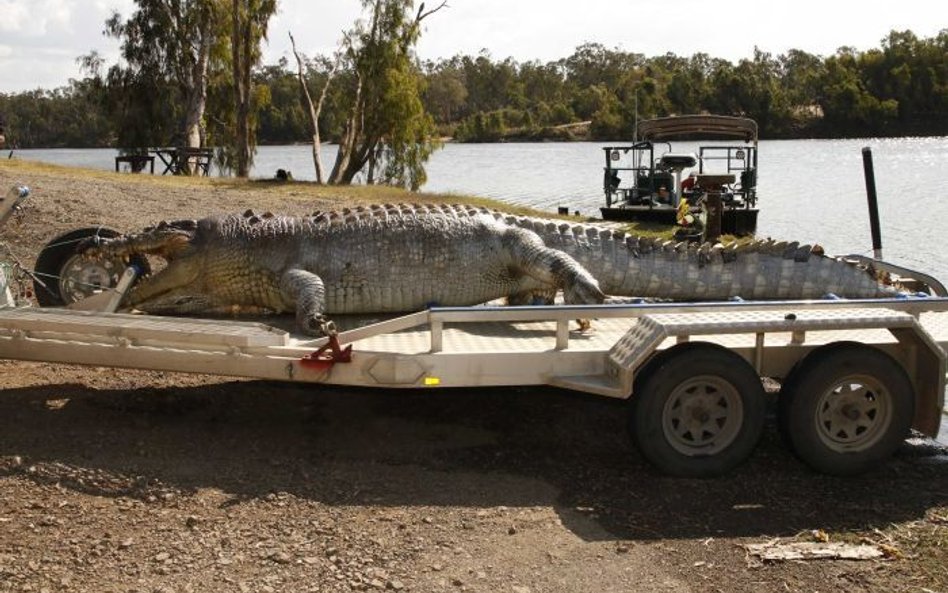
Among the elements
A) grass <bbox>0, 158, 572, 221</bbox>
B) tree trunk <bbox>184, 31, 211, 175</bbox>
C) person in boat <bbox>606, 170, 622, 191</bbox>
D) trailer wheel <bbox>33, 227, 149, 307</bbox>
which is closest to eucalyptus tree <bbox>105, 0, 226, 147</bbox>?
tree trunk <bbox>184, 31, 211, 175</bbox>

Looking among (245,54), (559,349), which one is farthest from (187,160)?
(559,349)

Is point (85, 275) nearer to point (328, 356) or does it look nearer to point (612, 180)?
point (328, 356)

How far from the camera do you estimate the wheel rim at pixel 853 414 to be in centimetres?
563

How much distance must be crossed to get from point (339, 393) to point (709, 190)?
14.9 meters

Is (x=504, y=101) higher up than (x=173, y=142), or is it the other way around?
(x=504, y=101)

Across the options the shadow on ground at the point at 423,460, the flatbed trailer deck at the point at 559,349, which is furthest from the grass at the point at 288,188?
the flatbed trailer deck at the point at 559,349

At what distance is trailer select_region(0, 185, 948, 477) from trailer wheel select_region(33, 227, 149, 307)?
1.44m

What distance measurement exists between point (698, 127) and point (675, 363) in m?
18.4

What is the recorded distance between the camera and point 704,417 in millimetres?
5586

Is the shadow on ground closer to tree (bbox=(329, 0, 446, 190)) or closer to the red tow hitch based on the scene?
the red tow hitch

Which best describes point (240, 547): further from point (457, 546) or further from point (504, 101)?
point (504, 101)

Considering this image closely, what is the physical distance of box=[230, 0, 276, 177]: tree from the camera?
3531cm

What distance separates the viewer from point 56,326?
589cm

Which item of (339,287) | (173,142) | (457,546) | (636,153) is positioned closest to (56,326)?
(339,287)
